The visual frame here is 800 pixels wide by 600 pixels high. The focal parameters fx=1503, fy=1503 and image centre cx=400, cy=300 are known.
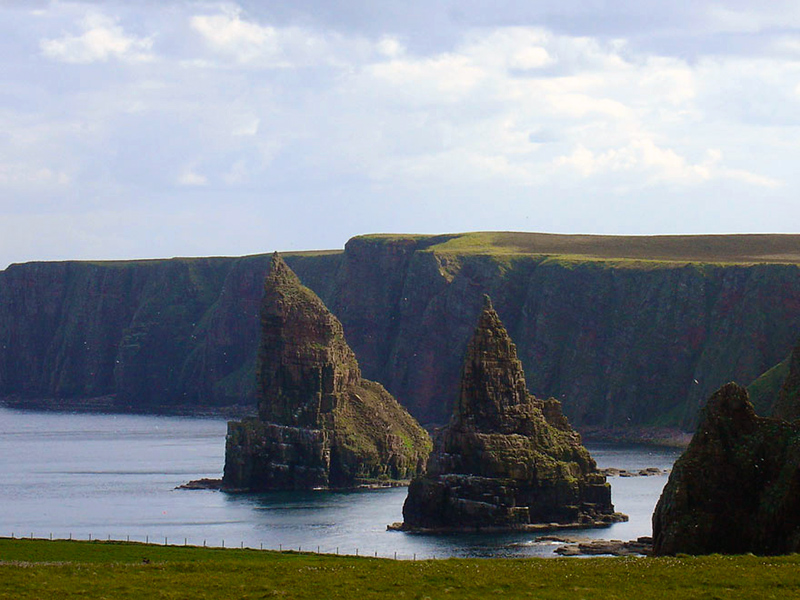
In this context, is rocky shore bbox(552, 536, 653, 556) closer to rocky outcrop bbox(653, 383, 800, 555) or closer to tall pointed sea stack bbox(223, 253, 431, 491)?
rocky outcrop bbox(653, 383, 800, 555)

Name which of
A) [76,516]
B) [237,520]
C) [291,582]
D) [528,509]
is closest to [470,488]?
[528,509]

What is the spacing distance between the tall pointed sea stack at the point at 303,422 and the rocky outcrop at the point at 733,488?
9689 cm

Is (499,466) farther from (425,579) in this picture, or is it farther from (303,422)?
(425,579)

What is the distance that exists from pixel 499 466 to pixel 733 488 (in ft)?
173

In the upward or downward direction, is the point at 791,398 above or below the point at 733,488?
above

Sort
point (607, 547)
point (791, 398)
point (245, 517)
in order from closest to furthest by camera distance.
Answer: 1. point (607, 547)
2. point (791, 398)
3. point (245, 517)

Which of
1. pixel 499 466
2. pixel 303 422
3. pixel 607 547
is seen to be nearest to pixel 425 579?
pixel 607 547

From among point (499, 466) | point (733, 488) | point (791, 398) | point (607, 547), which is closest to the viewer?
point (733, 488)

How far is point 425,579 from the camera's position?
217ft

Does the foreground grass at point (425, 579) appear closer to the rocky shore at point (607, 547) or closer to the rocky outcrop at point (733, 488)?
the rocky outcrop at point (733, 488)

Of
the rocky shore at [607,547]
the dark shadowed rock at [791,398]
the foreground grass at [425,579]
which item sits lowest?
the rocky shore at [607,547]

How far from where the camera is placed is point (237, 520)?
6024 inches

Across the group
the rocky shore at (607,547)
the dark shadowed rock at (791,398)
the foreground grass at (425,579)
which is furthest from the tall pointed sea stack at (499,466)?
the foreground grass at (425,579)

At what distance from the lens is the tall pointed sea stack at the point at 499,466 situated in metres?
141
